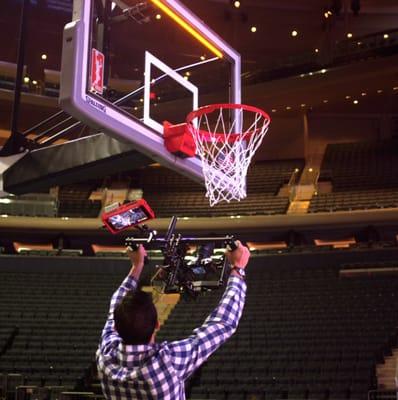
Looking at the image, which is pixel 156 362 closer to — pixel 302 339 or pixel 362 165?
pixel 302 339

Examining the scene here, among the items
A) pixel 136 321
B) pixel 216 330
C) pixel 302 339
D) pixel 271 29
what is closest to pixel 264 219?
pixel 302 339

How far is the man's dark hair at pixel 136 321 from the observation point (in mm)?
1584

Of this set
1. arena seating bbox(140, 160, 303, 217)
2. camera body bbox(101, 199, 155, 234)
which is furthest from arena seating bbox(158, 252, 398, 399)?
camera body bbox(101, 199, 155, 234)

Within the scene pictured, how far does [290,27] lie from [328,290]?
1058cm

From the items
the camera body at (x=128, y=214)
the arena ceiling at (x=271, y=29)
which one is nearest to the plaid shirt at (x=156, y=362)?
the camera body at (x=128, y=214)

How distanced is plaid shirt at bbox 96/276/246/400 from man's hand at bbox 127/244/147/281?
449 mm

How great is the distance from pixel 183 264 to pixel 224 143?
1.88 m

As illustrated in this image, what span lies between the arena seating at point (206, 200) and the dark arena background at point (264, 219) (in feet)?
0.25

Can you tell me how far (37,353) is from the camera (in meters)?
11.9

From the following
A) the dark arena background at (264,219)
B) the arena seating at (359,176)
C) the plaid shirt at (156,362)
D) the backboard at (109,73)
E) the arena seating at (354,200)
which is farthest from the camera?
the arena seating at (359,176)

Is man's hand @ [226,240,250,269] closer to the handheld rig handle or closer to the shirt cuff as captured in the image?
the handheld rig handle

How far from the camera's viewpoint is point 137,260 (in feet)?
7.20

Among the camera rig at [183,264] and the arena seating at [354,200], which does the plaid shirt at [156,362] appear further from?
the arena seating at [354,200]

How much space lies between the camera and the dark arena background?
418 inches
